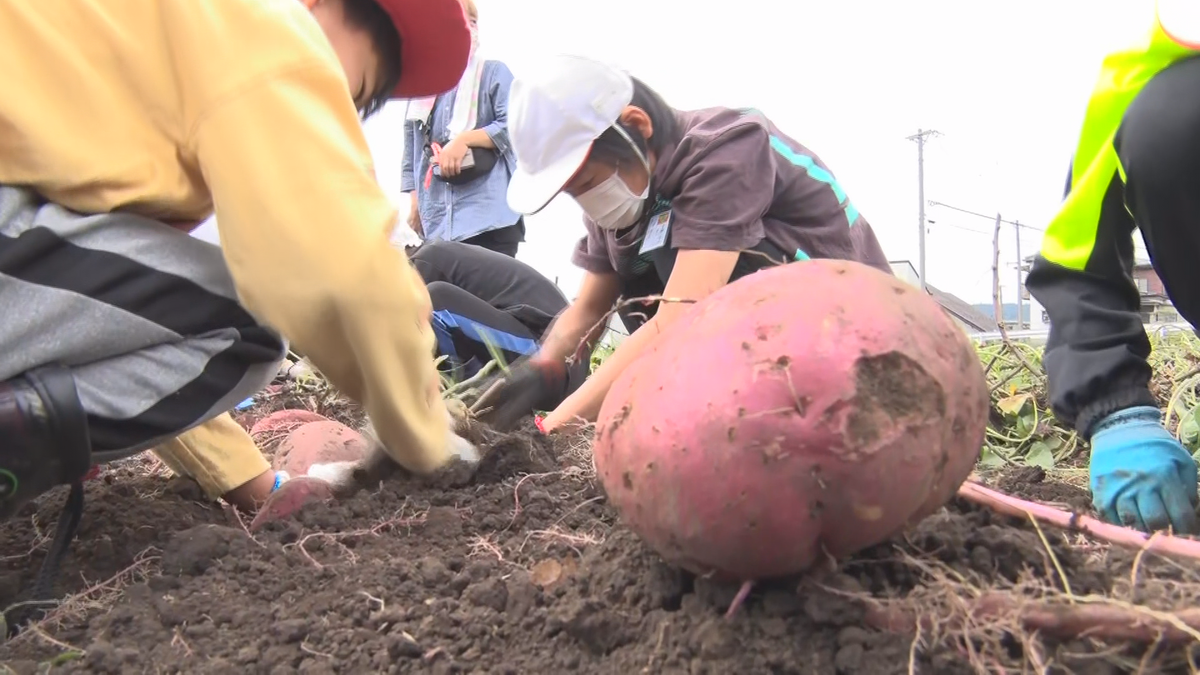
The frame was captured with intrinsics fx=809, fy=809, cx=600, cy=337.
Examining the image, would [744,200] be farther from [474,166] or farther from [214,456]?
[474,166]

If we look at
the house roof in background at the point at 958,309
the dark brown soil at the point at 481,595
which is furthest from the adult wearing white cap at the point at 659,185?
the house roof in background at the point at 958,309

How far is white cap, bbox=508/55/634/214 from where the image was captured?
2.12m

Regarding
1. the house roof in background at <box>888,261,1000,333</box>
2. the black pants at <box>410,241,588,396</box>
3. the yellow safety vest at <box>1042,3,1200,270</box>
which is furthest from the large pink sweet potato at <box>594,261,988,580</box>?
the house roof in background at <box>888,261,1000,333</box>

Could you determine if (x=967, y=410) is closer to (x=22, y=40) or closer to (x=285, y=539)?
(x=285, y=539)

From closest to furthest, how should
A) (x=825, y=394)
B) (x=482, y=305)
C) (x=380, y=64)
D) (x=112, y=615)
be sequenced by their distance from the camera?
(x=825, y=394), (x=112, y=615), (x=380, y=64), (x=482, y=305)

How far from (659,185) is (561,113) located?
325mm

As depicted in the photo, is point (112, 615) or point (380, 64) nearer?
point (112, 615)

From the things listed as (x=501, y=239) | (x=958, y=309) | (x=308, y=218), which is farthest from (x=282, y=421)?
(x=958, y=309)

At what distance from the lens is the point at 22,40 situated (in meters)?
1.05

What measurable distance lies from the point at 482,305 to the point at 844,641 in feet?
8.19

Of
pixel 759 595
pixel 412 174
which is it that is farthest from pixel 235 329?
pixel 412 174

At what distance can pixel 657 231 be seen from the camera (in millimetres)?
2232

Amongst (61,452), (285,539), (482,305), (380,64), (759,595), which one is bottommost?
(482,305)

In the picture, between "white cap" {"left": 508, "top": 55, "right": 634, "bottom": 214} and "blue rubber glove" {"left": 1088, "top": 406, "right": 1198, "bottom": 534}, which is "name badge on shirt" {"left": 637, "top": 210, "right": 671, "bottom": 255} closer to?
"white cap" {"left": 508, "top": 55, "right": 634, "bottom": 214}
